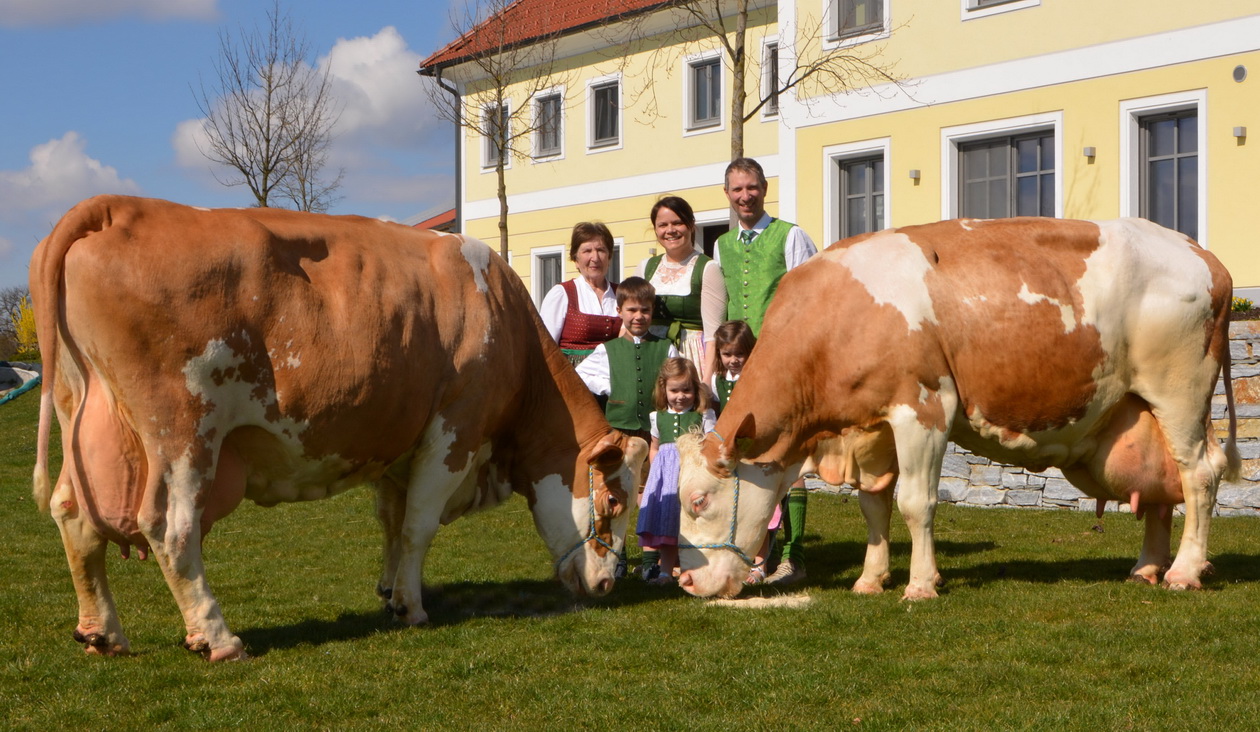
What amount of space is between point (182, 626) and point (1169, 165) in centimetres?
1573

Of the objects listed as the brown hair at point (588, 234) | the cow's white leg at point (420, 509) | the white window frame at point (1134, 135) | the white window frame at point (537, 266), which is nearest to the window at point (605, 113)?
the white window frame at point (537, 266)

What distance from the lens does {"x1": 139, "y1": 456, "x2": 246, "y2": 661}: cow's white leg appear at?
5.48 metres

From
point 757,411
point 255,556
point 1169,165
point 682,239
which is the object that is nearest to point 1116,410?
point 757,411

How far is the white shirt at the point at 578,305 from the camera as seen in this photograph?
829 cm

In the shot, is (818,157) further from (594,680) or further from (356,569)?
(594,680)

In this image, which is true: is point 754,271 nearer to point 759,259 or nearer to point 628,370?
point 759,259

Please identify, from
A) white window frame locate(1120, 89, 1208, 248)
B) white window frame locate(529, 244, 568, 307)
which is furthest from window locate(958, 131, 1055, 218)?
white window frame locate(529, 244, 568, 307)

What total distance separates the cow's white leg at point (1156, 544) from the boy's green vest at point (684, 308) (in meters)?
2.92

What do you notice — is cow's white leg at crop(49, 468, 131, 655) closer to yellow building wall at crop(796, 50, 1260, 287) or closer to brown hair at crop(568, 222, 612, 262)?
brown hair at crop(568, 222, 612, 262)

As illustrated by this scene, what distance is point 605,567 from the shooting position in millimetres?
7133

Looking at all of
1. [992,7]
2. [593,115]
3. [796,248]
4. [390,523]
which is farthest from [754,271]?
[593,115]

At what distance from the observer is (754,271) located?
8.27 meters

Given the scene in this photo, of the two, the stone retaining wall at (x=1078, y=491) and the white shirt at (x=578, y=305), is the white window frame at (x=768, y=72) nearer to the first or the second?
the stone retaining wall at (x=1078, y=491)

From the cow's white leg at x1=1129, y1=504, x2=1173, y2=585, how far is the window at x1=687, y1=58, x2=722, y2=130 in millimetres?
19162
